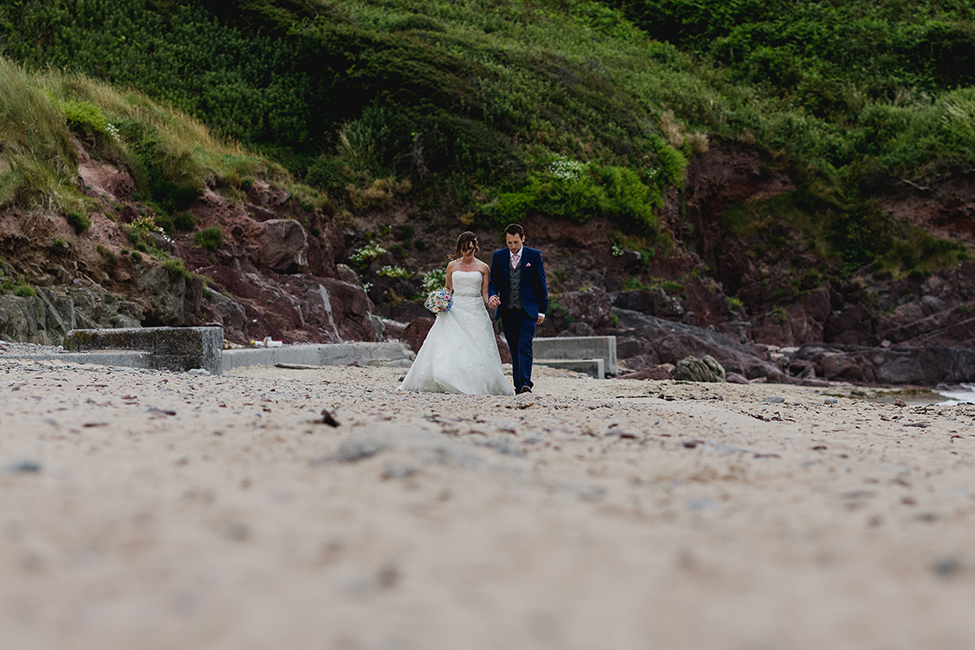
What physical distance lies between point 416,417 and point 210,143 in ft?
50.6

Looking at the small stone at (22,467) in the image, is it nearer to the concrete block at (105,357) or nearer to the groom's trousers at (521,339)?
the concrete block at (105,357)

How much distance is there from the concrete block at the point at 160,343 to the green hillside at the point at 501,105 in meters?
13.0

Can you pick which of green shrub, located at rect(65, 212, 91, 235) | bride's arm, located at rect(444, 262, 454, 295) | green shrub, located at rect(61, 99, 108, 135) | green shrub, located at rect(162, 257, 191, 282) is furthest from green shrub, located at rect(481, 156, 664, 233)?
bride's arm, located at rect(444, 262, 454, 295)

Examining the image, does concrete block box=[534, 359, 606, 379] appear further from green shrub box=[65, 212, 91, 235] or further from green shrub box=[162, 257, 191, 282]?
green shrub box=[65, 212, 91, 235]

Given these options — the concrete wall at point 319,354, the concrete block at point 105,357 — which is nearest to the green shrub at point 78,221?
the concrete wall at point 319,354

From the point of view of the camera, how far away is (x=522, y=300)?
277 inches

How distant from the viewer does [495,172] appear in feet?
69.8

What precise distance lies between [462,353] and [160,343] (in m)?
3.00

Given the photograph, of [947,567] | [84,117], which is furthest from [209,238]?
[947,567]

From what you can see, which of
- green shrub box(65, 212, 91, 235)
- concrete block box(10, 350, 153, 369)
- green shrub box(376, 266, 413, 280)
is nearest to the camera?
concrete block box(10, 350, 153, 369)

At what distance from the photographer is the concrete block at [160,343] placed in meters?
7.25

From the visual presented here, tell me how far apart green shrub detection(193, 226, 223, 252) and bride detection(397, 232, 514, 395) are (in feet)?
23.7

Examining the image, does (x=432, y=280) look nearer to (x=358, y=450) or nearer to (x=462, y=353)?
(x=462, y=353)

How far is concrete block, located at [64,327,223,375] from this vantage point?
7.25 meters
